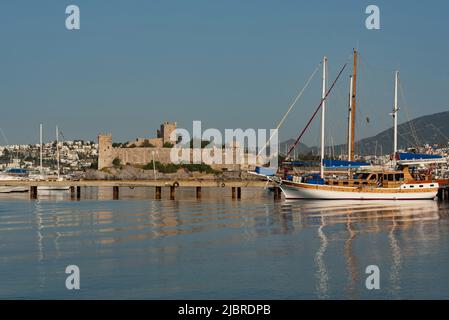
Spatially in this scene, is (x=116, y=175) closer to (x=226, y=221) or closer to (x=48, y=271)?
(x=226, y=221)

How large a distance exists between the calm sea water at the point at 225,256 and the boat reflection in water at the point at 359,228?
54 mm

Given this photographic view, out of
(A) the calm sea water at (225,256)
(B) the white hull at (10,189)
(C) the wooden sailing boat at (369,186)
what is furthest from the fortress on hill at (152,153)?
(A) the calm sea water at (225,256)

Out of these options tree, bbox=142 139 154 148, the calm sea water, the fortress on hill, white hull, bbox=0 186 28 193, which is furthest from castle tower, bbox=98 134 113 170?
the calm sea water

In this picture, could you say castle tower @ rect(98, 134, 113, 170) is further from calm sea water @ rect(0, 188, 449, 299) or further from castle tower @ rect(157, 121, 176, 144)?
calm sea water @ rect(0, 188, 449, 299)

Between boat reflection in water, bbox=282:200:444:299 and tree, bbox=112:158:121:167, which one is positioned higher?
tree, bbox=112:158:121:167

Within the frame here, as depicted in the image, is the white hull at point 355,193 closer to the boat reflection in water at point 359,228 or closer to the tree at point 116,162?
the boat reflection in water at point 359,228

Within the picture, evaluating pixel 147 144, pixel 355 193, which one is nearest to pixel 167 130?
pixel 147 144

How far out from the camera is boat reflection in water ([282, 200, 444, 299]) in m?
20.5

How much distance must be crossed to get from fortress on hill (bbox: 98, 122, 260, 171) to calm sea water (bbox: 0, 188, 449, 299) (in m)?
122

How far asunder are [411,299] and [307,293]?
275 centimetres

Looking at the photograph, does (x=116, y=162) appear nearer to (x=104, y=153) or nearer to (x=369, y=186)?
(x=104, y=153)

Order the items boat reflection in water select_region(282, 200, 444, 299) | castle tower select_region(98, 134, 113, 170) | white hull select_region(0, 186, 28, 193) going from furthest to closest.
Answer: castle tower select_region(98, 134, 113, 170) < white hull select_region(0, 186, 28, 193) < boat reflection in water select_region(282, 200, 444, 299)

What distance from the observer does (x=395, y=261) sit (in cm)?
2392

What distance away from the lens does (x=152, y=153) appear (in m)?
181
